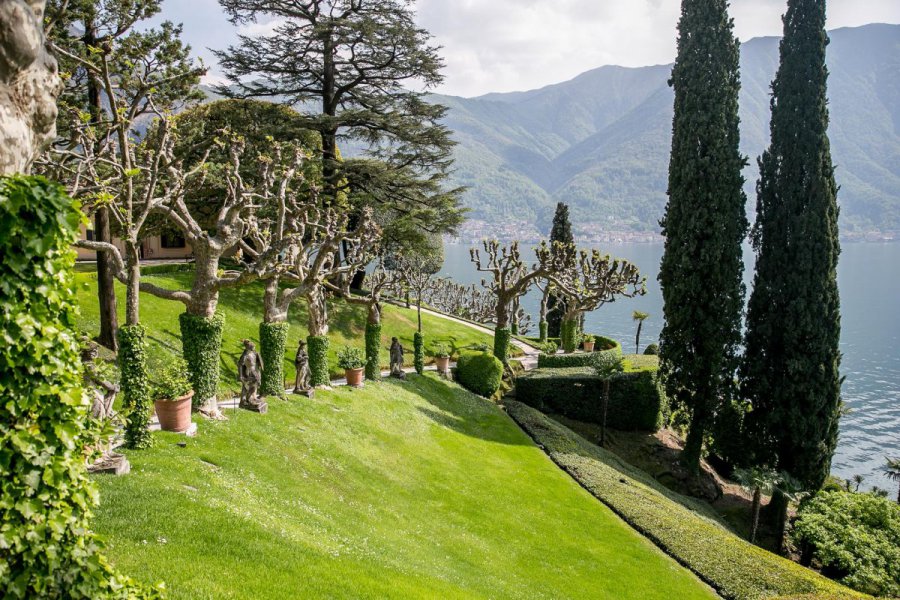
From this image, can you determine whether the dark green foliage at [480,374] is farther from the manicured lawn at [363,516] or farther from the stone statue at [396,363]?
the manicured lawn at [363,516]

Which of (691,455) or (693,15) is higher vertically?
(693,15)

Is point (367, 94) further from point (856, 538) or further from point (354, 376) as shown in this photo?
point (856, 538)

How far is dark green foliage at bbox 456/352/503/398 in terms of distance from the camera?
113ft

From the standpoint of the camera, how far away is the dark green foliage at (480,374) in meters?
34.4

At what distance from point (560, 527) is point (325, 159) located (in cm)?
2657

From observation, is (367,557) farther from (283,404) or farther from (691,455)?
(691,455)

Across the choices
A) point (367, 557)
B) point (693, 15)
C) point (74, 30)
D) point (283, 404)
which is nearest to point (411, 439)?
point (283, 404)

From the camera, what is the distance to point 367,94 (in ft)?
124

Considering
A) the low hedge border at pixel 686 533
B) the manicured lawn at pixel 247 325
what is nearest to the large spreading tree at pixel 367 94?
the manicured lawn at pixel 247 325

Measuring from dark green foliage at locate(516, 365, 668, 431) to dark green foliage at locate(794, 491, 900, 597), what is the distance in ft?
30.8

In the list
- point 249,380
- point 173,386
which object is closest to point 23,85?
point 173,386

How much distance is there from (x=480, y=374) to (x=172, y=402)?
22.3m

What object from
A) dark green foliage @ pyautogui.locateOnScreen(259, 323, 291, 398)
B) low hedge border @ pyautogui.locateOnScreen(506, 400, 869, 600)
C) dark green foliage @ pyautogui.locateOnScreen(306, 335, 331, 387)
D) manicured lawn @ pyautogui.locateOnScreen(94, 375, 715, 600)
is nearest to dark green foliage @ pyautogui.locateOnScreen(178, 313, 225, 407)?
manicured lawn @ pyautogui.locateOnScreen(94, 375, 715, 600)

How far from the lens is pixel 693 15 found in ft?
99.5
